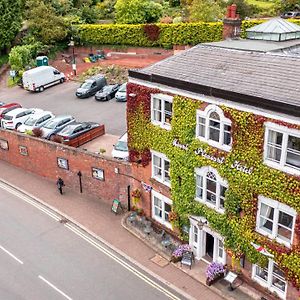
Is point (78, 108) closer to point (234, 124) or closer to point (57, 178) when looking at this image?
point (57, 178)

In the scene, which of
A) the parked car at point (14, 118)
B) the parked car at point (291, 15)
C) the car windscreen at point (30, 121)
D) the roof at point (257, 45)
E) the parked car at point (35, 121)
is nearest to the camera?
the roof at point (257, 45)

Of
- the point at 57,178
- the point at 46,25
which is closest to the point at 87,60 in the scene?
the point at 46,25

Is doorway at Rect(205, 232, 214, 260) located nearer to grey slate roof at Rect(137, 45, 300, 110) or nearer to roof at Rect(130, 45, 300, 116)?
roof at Rect(130, 45, 300, 116)

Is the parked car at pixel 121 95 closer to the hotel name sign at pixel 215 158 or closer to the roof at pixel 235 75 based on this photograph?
the roof at pixel 235 75

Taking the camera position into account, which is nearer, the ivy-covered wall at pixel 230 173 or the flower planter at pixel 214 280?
the ivy-covered wall at pixel 230 173

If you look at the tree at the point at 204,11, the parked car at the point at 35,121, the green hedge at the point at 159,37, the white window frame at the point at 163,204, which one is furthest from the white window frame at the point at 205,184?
the tree at the point at 204,11
